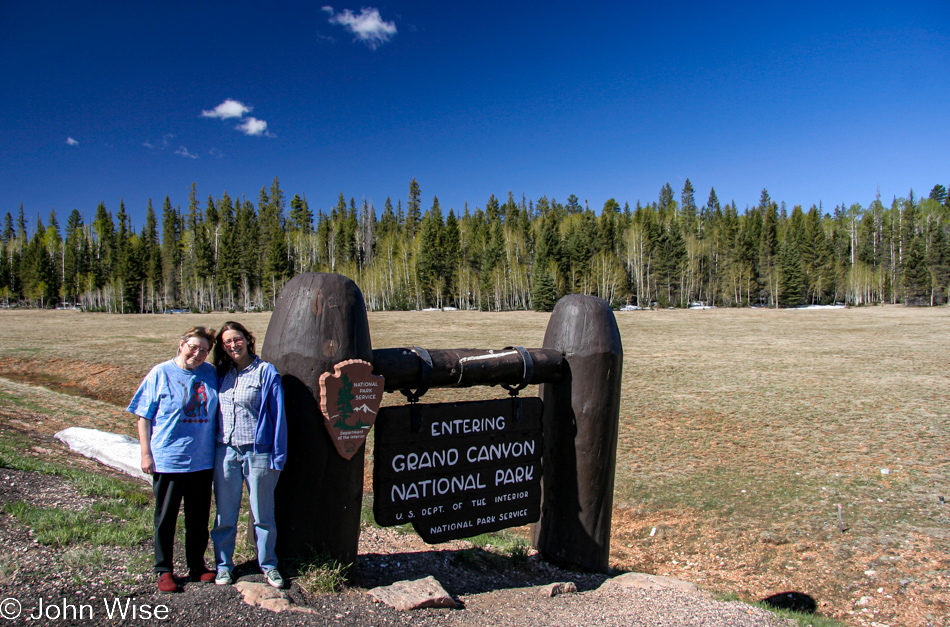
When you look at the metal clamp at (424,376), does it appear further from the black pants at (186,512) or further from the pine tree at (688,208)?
the pine tree at (688,208)

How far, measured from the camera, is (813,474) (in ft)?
26.4

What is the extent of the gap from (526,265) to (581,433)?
74766mm

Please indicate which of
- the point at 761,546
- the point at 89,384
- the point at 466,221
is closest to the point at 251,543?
the point at 761,546

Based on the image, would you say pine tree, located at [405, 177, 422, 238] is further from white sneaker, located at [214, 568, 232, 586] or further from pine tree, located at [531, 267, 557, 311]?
white sneaker, located at [214, 568, 232, 586]

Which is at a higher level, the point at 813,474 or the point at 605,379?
the point at 605,379

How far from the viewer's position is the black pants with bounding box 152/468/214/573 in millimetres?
3211

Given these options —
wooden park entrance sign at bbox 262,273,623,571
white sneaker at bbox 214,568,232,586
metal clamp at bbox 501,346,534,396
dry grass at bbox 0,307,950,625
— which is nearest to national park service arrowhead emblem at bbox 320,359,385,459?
wooden park entrance sign at bbox 262,273,623,571

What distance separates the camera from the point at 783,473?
8117 millimetres

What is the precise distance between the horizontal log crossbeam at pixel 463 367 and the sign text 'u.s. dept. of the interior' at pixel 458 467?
0.17 m

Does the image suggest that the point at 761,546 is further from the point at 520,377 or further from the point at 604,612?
the point at 520,377

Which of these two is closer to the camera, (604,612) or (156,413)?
(156,413)

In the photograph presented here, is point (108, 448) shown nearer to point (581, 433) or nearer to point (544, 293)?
point (581, 433)

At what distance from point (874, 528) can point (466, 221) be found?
4267 inches

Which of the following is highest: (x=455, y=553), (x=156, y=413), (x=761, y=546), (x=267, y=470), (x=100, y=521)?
(x=156, y=413)
